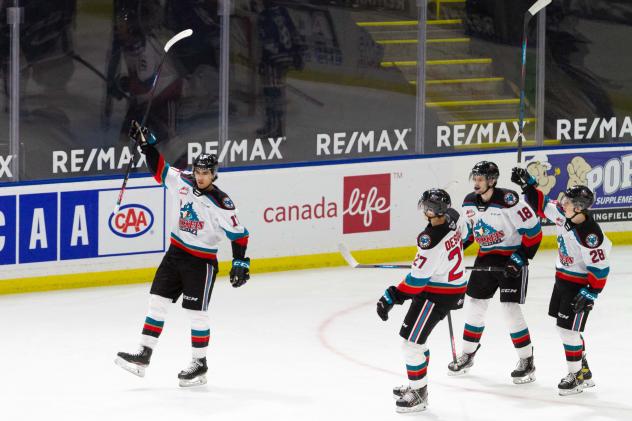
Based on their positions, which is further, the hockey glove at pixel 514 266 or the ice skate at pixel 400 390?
the hockey glove at pixel 514 266

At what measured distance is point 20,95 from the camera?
385 inches

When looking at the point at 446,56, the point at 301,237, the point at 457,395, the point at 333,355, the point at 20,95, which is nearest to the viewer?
the point at 457,395

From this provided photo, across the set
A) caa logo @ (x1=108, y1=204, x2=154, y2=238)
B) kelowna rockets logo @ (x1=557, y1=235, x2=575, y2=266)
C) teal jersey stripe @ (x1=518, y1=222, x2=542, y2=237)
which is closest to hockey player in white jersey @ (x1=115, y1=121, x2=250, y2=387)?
teal jersey stripe @ (x1=518, y1=222, x2=542, y2=237)

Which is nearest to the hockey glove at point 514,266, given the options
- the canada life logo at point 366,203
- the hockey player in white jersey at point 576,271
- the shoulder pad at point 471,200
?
the hockey player in white jersey at point 576,271

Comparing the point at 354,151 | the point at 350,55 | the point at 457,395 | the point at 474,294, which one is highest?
the point at 350,55

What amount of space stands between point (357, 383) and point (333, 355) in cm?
64

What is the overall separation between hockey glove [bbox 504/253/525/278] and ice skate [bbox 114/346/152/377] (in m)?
1.83

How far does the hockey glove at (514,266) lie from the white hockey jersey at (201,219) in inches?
51.9

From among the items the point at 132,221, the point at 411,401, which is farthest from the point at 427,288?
the point at 132,221

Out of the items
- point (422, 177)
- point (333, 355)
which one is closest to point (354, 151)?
point (422, 177)

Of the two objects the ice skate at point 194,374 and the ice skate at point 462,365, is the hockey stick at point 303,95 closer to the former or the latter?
the ice skate at point 462,365

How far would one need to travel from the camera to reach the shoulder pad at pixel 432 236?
21.8 feet

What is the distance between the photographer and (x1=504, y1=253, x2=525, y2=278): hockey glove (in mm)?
7301

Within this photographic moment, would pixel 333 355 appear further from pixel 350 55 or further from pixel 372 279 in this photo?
pixel 350 55
